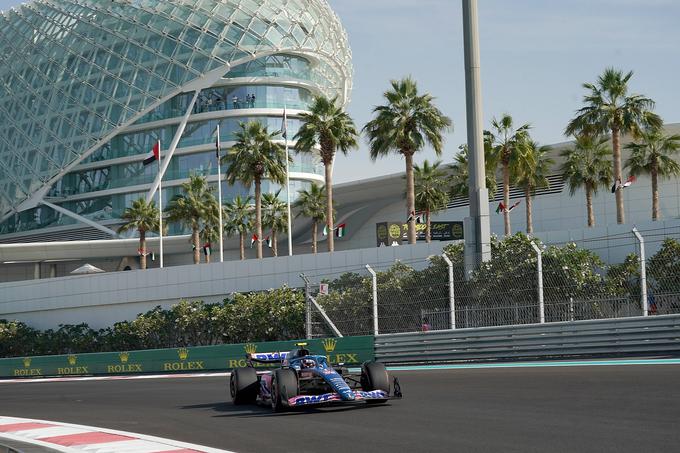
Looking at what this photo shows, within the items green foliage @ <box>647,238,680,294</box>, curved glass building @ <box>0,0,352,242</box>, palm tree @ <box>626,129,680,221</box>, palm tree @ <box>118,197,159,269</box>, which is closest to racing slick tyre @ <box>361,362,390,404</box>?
green foliage @ <box>647,238,680,294</box>

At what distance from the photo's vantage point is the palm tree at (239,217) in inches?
3120

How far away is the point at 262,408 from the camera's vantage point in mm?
14258

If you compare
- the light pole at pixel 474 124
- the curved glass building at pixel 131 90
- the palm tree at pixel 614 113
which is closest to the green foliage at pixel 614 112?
the palm tree at pixel 614 113

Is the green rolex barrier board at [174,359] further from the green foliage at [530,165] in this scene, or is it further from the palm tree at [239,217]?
the palm tree at [239,217]

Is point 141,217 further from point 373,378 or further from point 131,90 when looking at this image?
point 373,378

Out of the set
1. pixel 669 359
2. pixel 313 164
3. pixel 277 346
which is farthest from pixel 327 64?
pixel 669 359

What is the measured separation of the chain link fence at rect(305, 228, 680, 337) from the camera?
18.8 m

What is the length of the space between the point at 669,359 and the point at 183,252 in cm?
7385

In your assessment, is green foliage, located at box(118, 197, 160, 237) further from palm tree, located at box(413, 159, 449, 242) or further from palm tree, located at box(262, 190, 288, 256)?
palm tree, located at box(413, 159, 449, 242)

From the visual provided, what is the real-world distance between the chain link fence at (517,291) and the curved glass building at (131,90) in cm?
6244

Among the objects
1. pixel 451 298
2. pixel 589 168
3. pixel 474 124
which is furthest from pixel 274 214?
pixel 451 298

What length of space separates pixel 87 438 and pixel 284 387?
8.63ft

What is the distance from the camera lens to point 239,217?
261ft

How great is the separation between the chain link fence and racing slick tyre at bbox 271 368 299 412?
26.6ft
